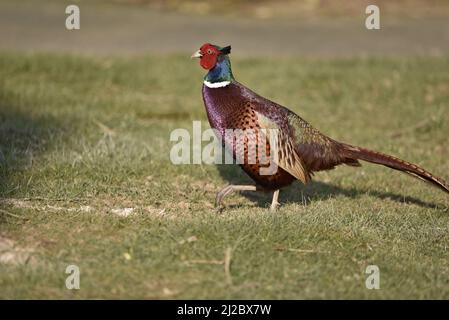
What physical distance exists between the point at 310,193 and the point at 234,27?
6.54 meters

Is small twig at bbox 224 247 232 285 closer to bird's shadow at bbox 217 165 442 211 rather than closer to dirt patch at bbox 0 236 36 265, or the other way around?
dirt patch at bbox 0 236 36 265

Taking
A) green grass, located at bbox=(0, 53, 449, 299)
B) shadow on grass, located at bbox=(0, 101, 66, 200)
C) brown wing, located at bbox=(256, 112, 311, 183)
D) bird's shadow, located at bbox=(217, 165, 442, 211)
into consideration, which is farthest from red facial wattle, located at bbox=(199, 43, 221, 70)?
shadow on grass, located at bbox=(0, 101, 66, 200)

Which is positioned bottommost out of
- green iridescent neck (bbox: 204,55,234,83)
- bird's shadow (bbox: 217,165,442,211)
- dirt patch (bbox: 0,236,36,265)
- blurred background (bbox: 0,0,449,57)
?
bird's shadow (bbox: 217,165,442,211)

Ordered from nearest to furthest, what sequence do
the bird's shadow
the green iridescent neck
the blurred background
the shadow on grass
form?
the green iridescent neck < the shadow on grass < the bird's shadow < the blurred background

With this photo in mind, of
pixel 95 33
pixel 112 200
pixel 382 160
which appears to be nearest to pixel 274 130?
pixel 382 160

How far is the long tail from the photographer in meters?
5.13

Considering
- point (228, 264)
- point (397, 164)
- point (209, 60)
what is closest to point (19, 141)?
point (209, 60)

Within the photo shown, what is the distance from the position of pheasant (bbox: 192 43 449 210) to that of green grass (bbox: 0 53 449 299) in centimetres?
24

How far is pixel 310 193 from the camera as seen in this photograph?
5.80 metres

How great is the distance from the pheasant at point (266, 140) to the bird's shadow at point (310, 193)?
0.38 m

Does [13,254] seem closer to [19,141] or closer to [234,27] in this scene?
[19,141]
